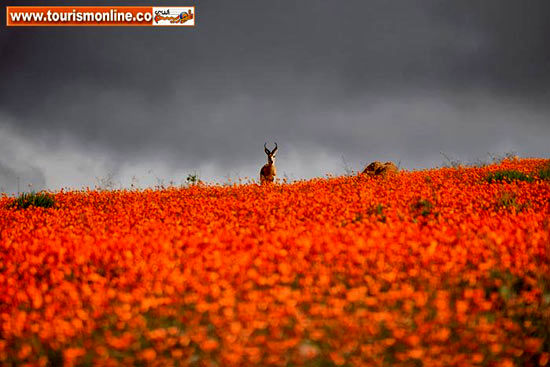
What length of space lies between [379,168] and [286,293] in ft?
40.5

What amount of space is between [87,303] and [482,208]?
26.4 ft

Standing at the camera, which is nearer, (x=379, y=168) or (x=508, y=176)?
(x=508, y=176)

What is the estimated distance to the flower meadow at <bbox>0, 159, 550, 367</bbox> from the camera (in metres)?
4.10

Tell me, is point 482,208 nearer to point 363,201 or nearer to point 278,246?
point 363,201

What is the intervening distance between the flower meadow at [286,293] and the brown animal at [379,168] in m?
6.84

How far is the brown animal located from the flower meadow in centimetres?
684

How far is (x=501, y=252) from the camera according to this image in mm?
6258

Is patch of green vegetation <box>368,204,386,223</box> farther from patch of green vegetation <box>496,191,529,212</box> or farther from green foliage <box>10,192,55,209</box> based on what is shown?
green foliage <box>10,192,55,209</box>

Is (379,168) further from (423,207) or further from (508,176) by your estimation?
(423,207)

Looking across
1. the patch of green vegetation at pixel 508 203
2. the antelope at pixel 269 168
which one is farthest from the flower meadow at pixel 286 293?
the antelope at pixel 269 168

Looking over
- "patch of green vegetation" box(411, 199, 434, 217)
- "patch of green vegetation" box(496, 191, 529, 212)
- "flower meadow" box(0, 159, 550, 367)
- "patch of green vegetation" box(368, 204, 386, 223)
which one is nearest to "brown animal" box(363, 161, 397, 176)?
"patch of green vegetation" box(496, 191, 529, 212)

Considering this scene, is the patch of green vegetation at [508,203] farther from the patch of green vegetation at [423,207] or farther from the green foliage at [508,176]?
the green foliage at [508,176]

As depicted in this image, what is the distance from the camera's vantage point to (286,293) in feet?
15.4

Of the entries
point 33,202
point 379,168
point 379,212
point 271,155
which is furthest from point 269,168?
point 379,212
